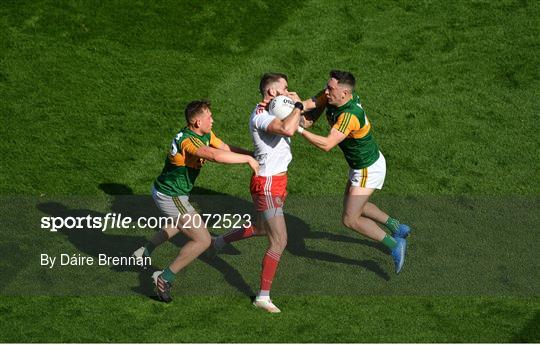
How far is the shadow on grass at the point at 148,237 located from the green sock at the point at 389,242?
0.39m

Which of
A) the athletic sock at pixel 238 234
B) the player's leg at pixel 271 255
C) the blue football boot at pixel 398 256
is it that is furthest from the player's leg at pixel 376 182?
the athletic sock at pixel 238 234

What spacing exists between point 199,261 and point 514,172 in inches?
188

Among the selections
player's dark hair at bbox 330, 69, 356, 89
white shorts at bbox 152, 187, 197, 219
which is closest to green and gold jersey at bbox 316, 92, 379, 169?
player's dark hair at bbox 330, 69, 356, 89

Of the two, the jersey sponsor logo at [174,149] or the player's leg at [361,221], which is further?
the player's leg at [361,221]

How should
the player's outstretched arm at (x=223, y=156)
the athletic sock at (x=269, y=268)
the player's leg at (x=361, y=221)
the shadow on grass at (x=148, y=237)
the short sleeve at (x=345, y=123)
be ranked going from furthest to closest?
1. the shadow on grass at (x=148, y=237)
2. the player's leg at (x=361, y=221)
3. the short sleeve at (x=345, y=123)
4. the athletic sock at (x=269, y=268)
5. the player's outstretched arm at (x=223, y=156)

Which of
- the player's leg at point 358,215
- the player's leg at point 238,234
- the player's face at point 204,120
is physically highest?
the player's face at point 204,120

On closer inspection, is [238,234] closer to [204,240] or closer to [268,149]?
[204,240]

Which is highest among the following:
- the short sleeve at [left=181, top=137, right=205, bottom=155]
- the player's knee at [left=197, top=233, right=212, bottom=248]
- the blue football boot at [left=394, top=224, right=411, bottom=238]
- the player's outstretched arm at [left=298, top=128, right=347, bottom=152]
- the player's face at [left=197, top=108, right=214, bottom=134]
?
the player's outstretched arm at [left=298, top=128, right=347, bottom=152]

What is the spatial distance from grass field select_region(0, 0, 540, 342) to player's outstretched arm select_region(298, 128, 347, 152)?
1.81 meters

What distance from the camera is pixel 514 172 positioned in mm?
16828

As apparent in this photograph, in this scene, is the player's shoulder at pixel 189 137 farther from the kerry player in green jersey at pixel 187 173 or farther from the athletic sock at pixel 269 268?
the athletic sock at pixel 269 268

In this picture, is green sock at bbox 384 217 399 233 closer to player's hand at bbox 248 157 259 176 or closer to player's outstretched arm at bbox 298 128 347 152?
player's outstretched arm at bbox 298 128 347 152

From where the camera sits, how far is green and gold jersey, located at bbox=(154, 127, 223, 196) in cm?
1388

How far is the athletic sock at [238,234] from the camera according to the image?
580 inches
